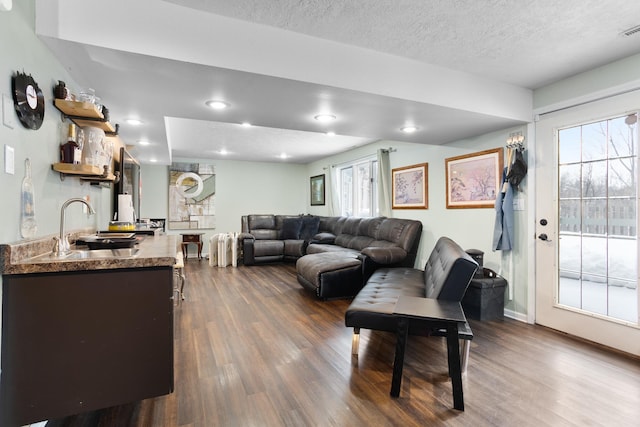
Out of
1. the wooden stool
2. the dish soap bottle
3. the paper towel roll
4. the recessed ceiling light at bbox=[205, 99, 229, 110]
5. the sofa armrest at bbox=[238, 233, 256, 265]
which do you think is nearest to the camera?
the dish soap bottle

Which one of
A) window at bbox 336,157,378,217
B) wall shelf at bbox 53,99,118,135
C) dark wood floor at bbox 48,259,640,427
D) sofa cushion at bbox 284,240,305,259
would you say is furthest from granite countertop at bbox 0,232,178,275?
sofa cushion at bbox 284,240,305,259

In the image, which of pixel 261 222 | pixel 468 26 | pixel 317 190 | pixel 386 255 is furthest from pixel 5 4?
pixel 317 190

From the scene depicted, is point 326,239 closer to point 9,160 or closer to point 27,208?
point 27,208

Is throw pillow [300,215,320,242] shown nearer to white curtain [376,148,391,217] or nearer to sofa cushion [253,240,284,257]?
sofa cushion [253,240,284,257]

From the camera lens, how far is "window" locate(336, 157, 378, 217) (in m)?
5.81

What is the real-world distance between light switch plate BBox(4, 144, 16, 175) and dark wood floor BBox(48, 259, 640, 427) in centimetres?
134

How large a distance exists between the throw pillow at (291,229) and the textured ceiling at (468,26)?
471 cm

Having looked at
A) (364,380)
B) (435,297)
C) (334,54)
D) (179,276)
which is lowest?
(364,380)

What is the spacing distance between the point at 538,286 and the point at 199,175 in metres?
6.70

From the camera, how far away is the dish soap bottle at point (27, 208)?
1.45 m

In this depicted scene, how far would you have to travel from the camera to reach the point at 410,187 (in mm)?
4738

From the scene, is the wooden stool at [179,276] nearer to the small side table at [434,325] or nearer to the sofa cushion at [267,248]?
the sofa cushion at [267,248]

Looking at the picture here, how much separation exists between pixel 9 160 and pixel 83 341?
2.81ft

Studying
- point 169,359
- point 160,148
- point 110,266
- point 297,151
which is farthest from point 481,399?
point 297,151
